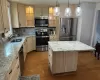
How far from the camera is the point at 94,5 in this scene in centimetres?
438

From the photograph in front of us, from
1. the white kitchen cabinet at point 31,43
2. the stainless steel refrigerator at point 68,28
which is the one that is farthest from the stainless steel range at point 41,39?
the stainless steel refrigerator at point 68,28

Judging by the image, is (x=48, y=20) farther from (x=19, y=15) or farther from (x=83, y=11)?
(x=83, y=11)

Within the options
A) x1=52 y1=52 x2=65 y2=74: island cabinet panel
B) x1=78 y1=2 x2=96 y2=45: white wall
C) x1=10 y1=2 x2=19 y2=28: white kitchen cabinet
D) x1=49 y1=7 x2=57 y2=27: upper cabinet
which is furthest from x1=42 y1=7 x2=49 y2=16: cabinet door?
x1=52 y1=52 x2=65 y2=74: island cabinet panel

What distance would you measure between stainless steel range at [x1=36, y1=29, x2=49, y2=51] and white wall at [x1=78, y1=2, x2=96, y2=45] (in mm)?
1752

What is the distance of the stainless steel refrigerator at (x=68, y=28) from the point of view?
4.53m

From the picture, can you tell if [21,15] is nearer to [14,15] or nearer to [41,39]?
[14,15]

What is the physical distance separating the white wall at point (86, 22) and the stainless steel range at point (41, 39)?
1752 millimetres

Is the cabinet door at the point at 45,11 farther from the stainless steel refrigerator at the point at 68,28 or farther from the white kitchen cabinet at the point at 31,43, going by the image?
the white kitchen cabinet at the point at 31,43

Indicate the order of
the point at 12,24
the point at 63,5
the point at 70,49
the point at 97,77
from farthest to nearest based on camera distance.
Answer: the point at 63,5 → the point at 12,24 → the point at 97,77 → the point at 70,49

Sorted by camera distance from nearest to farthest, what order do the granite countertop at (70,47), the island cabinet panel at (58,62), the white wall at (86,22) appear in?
the granite countertop at (70,47) → the island cabinet panel at (58,62) → the white wall at (86,22)

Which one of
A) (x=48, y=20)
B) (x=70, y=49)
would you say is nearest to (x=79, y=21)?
(x=48, y=20)

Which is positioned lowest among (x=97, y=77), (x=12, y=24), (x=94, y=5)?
(x=97, y=77)

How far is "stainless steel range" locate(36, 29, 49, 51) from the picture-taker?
478 cm

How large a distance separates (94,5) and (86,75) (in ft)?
10.9
